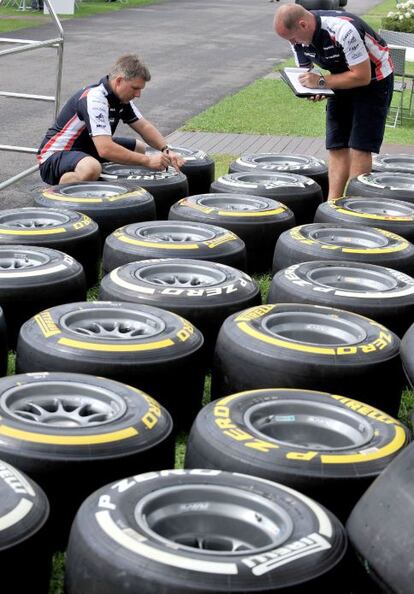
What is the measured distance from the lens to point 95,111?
7359mm

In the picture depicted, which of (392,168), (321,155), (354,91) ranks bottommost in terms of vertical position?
(321,155)

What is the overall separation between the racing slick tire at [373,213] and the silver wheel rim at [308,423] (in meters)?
2.80

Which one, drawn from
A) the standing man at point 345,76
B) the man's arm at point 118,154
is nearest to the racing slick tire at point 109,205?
the man's arm at point 118,154

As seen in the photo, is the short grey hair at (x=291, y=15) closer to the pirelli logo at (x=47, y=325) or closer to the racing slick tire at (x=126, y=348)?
the racing slick tire at (x=126, y=348)

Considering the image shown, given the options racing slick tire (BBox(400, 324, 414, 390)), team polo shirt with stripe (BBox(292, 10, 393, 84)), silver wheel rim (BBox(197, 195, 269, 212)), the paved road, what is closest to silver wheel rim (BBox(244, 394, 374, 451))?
racing slick tire (BBox(400, 324, 414, 390))

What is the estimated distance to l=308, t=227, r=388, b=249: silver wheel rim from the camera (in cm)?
588

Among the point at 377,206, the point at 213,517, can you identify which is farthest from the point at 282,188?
the point at 213,517

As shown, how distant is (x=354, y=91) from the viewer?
7949 mm

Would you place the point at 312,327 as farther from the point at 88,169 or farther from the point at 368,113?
the point at 368,113

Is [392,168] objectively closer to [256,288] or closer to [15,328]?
[256,288]

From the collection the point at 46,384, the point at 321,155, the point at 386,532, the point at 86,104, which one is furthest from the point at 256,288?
the point at 321,155

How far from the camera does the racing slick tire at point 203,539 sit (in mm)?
2570

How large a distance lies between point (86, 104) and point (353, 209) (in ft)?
6.74

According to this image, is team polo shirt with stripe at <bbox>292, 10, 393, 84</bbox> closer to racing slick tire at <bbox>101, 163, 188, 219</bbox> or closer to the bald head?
the bald head
